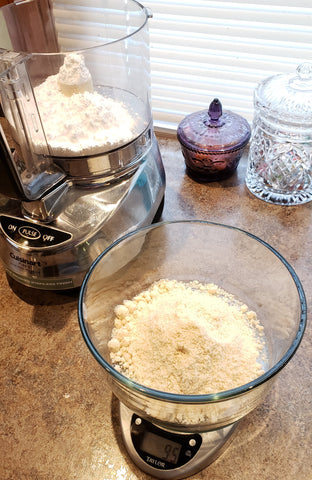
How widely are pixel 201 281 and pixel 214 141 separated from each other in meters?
0.34

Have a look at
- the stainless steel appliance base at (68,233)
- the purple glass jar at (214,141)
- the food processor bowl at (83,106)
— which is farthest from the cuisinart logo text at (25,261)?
the purple glass jar at (214,141)

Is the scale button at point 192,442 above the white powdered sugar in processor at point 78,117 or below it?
below

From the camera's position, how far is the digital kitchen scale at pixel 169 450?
1.69ft

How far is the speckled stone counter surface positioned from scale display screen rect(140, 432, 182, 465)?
0.13ft

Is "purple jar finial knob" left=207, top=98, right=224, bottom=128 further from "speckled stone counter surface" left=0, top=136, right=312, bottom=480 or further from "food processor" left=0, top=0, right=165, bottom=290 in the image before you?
"speckled stone counter surface" left=0, top=136, right=312, bottom=480

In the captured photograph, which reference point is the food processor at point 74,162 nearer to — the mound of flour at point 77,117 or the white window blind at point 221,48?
the mound of flour at point 77,117

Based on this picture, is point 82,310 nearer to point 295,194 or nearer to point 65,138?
point 65,138

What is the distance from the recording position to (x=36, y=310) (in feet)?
2.35

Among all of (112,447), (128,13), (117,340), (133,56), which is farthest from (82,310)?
(128,13)

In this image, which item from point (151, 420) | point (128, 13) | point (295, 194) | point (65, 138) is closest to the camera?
point (151, 420)

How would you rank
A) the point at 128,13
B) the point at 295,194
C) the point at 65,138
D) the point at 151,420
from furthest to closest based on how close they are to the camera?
the point at 295,194 < the point at 128,13 < the point at 65,138 < the point at 151,420

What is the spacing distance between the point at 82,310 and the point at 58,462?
0.21 metres

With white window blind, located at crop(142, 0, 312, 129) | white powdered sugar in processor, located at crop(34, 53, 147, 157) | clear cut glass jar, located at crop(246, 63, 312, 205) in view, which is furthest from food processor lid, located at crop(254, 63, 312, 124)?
white powdered sugar in processor, located at crop(34, 53, 147, 157)

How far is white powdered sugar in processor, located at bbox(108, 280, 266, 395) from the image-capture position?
500 mm
